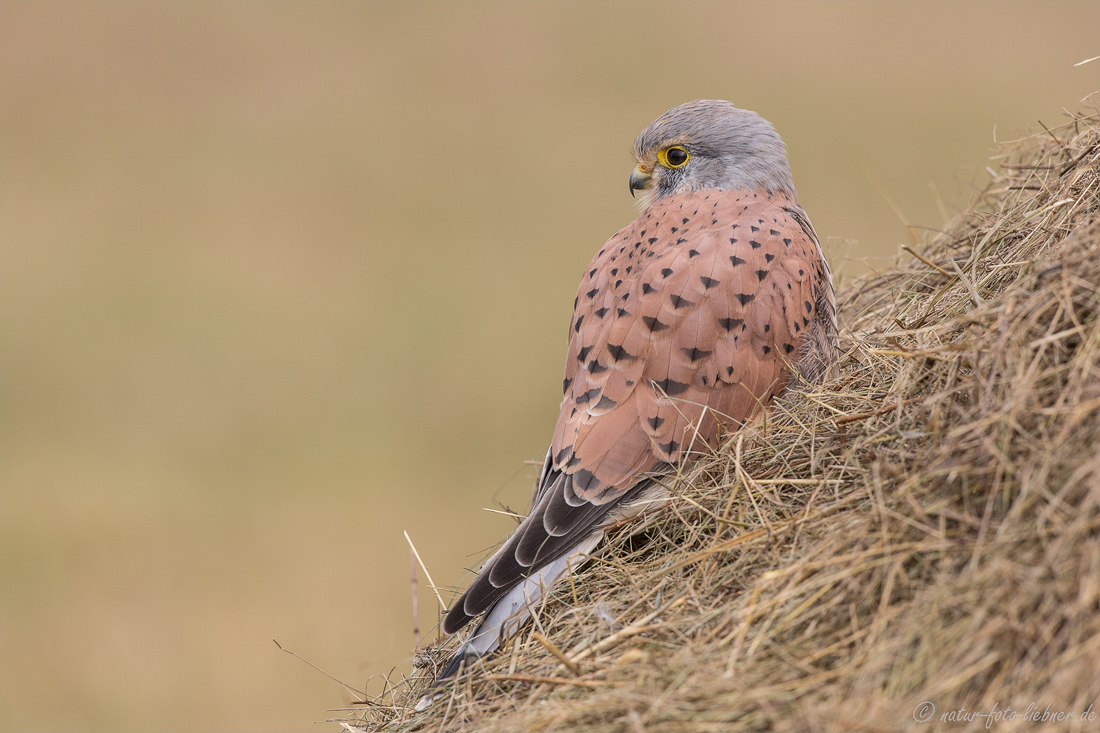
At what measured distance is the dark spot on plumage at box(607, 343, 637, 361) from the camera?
260cm

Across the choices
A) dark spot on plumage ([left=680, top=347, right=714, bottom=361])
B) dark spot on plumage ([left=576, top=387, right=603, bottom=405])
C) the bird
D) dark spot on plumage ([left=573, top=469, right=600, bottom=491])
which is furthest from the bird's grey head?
dark spot on plumage ([left=573, top=469, right=600, bottom=491])

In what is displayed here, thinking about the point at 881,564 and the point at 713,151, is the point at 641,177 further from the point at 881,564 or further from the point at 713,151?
the point at 881,564

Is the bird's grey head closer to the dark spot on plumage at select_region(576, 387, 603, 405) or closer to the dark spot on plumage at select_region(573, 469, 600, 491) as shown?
the dark spot on plumage at select_region(576, 387, 603, 405)

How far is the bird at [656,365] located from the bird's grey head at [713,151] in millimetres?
210

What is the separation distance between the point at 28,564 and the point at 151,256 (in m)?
4.59

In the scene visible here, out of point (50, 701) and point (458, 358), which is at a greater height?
point (458, 358)

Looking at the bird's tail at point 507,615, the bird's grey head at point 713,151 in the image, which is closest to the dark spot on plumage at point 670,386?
the bird's tail at point 507,615

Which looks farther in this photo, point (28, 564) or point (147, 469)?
point (147, 469)

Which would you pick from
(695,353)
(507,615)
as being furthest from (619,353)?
(507,615)

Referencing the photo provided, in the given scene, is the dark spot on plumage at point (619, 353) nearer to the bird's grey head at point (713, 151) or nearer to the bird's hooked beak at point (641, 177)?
the bird's grey head at point (713, 151)

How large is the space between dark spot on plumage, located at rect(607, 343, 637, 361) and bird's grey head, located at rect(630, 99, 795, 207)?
92 cm

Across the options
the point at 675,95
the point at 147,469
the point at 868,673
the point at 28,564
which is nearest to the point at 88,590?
the point at 28,564

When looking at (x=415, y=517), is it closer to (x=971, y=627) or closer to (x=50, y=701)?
(x=50, y=701)

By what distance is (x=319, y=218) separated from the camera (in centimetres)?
1212
